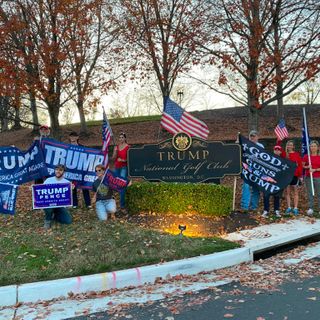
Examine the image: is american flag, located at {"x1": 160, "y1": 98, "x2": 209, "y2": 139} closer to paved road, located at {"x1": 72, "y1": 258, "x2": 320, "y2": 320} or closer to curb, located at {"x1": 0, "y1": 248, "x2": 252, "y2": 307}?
curb, located at {"x1": 0, "y1": 248, "x2": 252, "y2": 307}

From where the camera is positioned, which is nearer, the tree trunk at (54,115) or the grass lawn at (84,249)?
the grass lawn at (84,249)

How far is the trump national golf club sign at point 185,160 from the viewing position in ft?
30.9

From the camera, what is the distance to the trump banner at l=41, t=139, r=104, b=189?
9.16 metres

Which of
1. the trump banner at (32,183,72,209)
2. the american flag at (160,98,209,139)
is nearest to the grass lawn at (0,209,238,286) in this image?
the trump banner at (32,183,72,209)

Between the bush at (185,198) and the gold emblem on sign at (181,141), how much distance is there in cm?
114

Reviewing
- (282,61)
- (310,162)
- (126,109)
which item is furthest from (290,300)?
(126,109)

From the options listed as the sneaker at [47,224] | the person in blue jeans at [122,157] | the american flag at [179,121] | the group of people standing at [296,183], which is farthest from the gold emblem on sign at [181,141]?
the sneaker at [47,224]

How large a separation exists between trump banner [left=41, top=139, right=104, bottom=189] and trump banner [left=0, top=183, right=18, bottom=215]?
1.26 metres

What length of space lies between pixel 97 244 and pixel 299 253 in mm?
3122

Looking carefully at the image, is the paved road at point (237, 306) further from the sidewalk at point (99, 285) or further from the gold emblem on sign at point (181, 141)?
the gold emblem on sign at point (181, 141)

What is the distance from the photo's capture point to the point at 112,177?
27.2ft

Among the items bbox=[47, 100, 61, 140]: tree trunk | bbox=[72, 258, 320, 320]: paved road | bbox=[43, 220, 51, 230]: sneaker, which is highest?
bbox=[47, 100, 61, 140]: tree trunk

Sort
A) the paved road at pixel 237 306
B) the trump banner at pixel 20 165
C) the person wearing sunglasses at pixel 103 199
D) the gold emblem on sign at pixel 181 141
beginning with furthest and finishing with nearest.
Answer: the gold emblem on sign at pixel 181 141
the trump banner at pixel 20 165
the person wearing sunglasses at pixel 103 199
the paved road at pixel 237 306

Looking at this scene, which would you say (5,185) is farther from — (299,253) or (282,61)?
(282,61)
